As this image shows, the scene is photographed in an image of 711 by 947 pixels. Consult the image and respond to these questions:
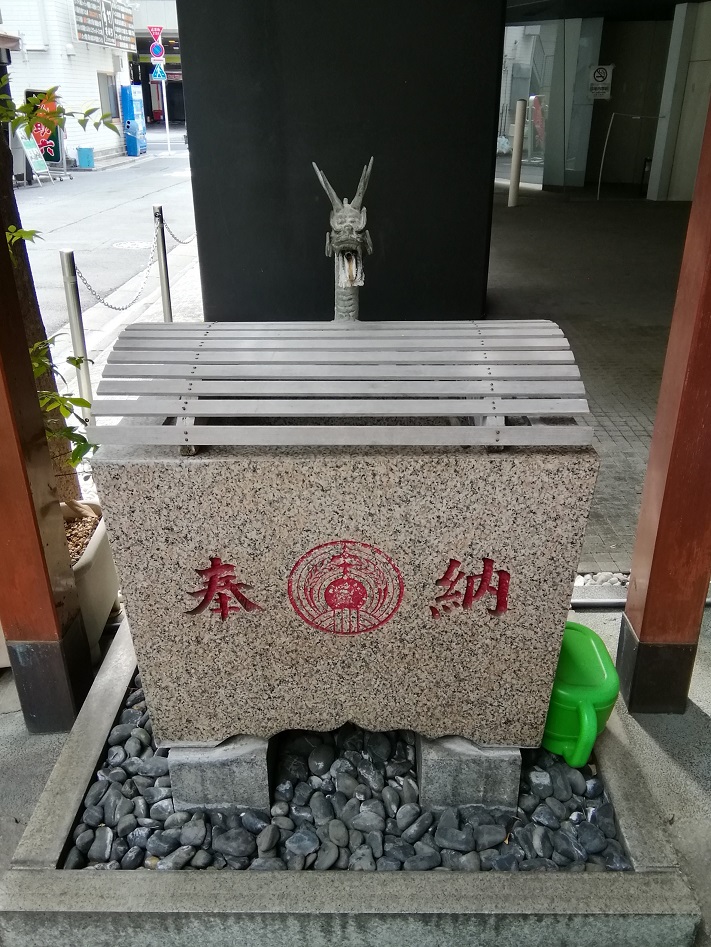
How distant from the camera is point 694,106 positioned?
499 inches

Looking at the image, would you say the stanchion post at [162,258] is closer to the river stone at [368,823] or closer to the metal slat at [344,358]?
the metal slat at [344,358]

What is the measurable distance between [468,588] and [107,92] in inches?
1067

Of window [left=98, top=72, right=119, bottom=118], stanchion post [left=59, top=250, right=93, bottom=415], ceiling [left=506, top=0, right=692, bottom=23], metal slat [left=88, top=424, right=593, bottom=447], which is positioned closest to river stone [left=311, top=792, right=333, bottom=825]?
metal slat [left=88, top=424, right=593, bottom=447]

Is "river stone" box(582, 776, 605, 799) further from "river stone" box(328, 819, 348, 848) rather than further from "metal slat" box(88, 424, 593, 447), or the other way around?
"metal slat" box(88, 424, 593, 447)

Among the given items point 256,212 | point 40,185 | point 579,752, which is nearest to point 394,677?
point 579,752

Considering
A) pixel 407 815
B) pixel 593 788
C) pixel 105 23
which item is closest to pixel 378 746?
pixel 407 815

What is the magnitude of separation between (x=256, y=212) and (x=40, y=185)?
1385 centimetres

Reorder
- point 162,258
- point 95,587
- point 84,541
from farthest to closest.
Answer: point 162,258 → point 84,541 → point 95,587

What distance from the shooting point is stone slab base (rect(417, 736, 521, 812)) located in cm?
229

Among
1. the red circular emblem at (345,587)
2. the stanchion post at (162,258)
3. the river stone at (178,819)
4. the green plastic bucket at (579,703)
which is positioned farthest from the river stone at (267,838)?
the stanchion post at (162,258)

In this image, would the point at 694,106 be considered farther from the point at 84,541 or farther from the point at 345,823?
the point at 345,823

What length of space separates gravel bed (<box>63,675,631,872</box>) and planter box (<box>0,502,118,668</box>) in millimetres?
538

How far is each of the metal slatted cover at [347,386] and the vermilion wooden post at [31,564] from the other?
1.29ft

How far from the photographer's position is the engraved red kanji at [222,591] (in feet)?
6.64
